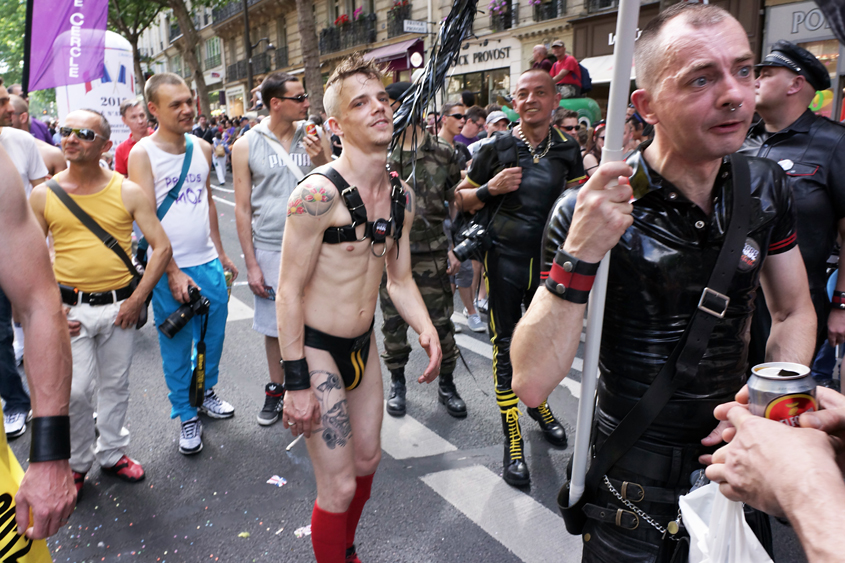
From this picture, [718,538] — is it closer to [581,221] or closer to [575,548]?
[581,221]

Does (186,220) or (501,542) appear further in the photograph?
(186,220)

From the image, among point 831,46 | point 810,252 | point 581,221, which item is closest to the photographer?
point 581,221

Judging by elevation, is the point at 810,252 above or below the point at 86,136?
below

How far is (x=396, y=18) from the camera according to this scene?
24.7 m

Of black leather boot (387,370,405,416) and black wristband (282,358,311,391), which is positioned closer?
black wristband (282,358,311,391)

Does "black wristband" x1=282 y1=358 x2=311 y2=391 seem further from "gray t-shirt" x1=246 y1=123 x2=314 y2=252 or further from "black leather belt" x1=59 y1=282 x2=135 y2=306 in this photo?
"gray t-shirt" x1=246 y1=123 x2=314 y2=252

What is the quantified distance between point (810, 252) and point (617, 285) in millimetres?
2313

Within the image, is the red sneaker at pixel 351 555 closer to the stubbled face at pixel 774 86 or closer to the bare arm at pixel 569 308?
the bare arm at pixel 569 308

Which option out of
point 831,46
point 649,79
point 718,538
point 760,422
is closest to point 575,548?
point 718,538

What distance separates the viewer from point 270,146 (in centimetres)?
440

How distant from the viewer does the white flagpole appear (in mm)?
1371

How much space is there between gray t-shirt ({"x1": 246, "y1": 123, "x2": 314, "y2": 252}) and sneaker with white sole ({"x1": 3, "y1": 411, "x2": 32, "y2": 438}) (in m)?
1.99

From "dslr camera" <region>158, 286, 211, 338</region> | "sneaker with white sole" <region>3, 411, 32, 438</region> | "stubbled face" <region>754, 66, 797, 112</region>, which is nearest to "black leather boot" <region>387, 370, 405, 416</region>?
"dslr camera" <region>158, 286, 211, 338</region>

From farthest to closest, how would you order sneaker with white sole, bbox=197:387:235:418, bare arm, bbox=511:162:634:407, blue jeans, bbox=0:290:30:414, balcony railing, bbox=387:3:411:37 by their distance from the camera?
1. balcony railing, bbox=387:3:411:37
2. sneaker with white sole, bbox=197:387:235:418
3. blue jeans, bbox=0:290:30:414
4. bare arm, bbox=511:162:634:407
